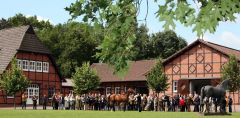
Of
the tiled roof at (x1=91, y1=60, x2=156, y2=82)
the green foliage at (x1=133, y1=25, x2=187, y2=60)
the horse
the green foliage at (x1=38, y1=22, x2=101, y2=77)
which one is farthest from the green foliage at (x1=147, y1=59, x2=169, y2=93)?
the green foliage at (x1=38, y1=22, x2=101, y2=77)

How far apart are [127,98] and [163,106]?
3295 mm

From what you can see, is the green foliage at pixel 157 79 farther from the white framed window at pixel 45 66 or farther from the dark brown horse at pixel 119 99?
the white framed window at pixel 45 66

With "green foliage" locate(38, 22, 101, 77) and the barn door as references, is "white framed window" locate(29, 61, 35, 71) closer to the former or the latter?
the barn door

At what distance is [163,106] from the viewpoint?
3788cm

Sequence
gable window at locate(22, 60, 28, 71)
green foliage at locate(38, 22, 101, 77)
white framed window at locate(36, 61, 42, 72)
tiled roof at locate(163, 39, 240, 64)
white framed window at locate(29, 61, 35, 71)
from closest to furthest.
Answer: tiled roof at locate(163, 39, 240, 64) → gable window at locate(22, 60, 28, 71) → white framed window at locate(29, 61, 35, 71) → white framed window at locate(36, 61, 42, 72) → green foliage at locate(38, 22, 101, 77)

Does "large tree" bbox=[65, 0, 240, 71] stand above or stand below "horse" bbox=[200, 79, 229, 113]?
above

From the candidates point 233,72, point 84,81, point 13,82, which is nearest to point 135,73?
point 84,81

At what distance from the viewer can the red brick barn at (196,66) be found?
154 ft

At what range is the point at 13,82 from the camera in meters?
41.8

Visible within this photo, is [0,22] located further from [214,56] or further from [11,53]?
[214,56]

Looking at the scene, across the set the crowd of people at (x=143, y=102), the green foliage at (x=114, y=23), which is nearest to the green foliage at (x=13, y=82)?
the crowd of people at (x=143, y=102)

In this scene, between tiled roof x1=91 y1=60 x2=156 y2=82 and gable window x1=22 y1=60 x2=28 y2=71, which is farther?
tiled roof x1=91 y1=60 x2=156 y2=82

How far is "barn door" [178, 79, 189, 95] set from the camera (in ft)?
161

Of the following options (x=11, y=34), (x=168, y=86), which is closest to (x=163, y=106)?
(x=168, y=86)
